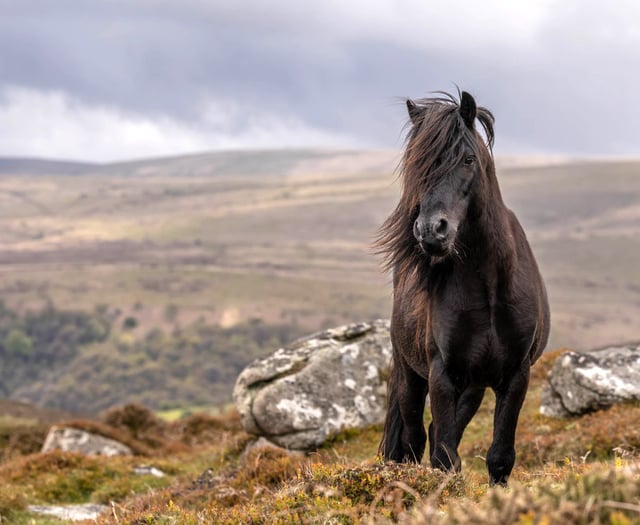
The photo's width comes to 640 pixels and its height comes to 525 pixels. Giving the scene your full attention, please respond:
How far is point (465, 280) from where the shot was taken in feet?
29.3

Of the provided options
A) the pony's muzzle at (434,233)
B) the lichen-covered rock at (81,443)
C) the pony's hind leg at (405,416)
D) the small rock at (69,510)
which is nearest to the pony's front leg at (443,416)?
the pony's muzzle at (434,233)

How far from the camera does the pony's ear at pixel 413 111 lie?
30.3 ft

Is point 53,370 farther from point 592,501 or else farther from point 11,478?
point 592,501

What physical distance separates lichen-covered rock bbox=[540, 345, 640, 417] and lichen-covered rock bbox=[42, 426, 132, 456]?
11459 millimetres

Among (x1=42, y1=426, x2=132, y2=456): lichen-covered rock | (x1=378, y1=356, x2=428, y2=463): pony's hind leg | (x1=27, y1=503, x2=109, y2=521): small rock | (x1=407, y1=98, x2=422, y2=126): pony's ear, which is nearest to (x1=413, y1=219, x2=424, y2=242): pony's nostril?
(x1=407, y1=98, x2=422, y2=126): pony's ear

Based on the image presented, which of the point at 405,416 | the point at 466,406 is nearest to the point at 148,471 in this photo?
the point at 405,416

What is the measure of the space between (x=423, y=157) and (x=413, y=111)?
1.05 metres

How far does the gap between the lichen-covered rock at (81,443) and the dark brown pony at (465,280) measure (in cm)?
1491

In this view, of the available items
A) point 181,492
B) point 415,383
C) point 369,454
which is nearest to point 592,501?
point 415,383

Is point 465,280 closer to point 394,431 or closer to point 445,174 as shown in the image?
point 445,174

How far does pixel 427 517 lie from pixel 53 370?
187m

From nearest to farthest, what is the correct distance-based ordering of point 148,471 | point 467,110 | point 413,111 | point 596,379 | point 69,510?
point 467,110 < point 413,111 < point 69,510 < point 596,379 < point 148,471

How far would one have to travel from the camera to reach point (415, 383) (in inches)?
429

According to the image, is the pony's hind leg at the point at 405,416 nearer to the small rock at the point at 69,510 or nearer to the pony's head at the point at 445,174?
the pony's head at the point at 445,174
